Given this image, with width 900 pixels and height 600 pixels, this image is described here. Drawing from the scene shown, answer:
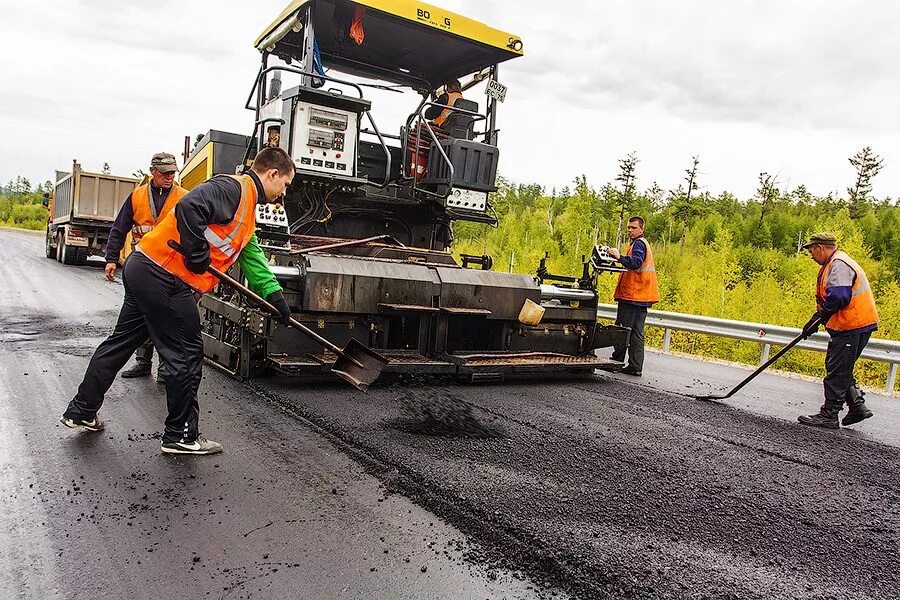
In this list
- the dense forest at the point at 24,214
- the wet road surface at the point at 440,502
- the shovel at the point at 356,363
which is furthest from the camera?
the dense forest at the point at 24,214

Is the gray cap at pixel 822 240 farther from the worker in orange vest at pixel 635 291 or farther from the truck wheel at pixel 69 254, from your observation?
the truck wheel at pixel 69 254

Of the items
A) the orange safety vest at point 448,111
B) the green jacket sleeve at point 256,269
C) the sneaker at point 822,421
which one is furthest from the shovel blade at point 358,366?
the sneaker at point 822,421

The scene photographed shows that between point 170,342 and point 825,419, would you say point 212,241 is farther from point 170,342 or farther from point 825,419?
point 825,419

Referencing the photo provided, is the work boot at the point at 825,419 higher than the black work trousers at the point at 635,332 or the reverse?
the reverse

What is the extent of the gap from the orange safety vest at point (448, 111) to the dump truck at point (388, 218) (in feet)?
0.23

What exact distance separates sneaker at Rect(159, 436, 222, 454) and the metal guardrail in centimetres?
626

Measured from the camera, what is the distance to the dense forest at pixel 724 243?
26469 mm

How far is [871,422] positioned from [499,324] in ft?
10.3

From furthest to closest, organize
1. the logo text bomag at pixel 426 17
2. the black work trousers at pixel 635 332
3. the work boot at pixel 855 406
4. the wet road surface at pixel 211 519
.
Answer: the black work trousers at pixel 635 332
the logo text bomag at pixel 426 17
the work boot at pixel 855 406
the wet road surface at pixel 211 519

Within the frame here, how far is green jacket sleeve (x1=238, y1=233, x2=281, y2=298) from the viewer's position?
3980 mm

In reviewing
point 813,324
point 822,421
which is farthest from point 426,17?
point 822,421

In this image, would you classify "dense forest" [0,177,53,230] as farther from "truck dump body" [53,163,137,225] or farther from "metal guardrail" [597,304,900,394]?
"metal guardrail" [597,304,900,394]

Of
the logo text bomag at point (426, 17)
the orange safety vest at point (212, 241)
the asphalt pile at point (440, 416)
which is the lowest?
the asphalt pile at point (440, 416)

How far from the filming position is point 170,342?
356 centimetres
